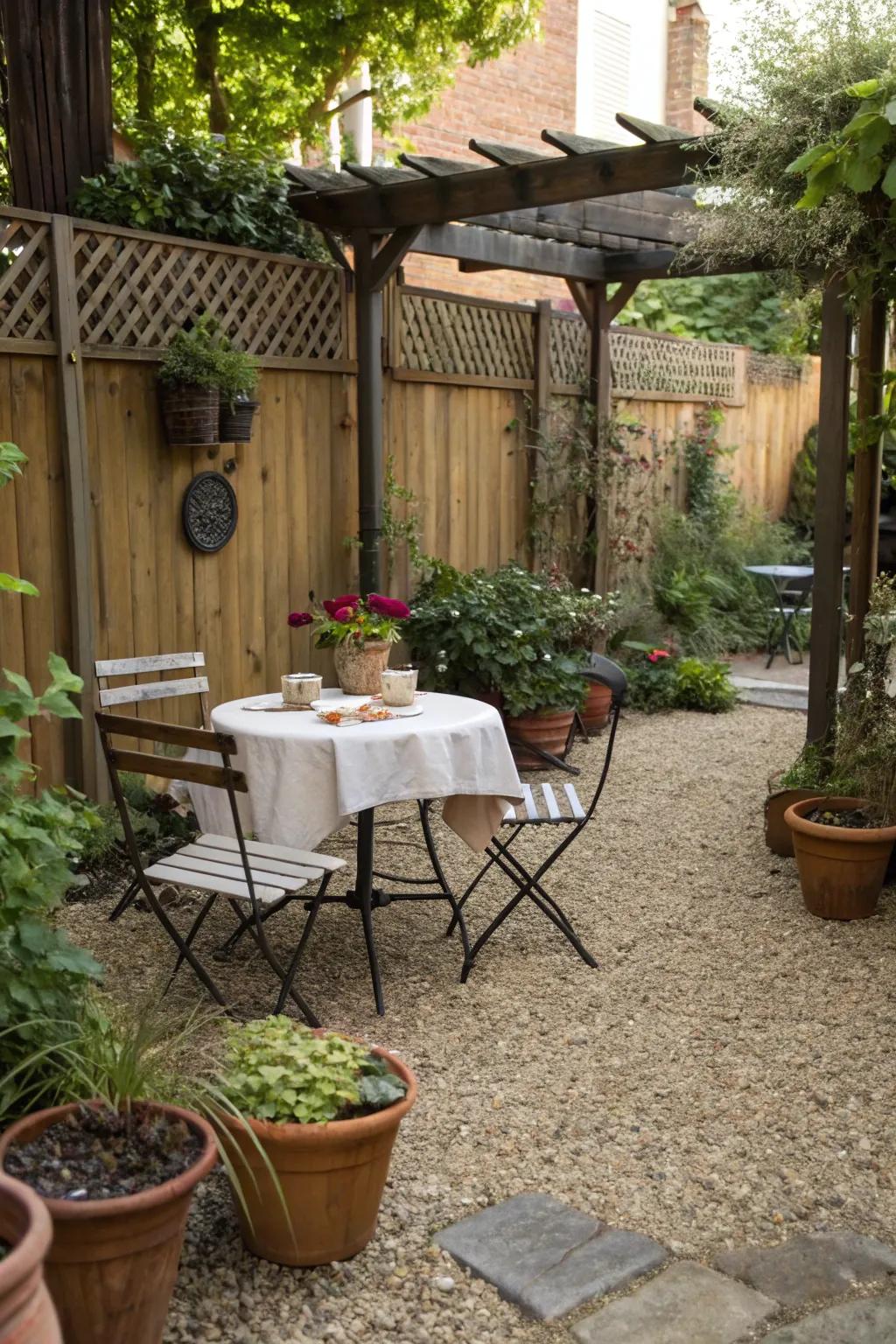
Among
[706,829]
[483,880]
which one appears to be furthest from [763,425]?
[483,880]

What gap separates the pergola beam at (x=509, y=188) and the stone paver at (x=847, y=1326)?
418cm

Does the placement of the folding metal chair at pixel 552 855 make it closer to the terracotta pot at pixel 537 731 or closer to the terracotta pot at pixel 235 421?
the terracotta pot at pixel 537 731

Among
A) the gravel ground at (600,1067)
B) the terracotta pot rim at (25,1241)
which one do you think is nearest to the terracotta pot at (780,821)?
the gravel ground at (600,1067)

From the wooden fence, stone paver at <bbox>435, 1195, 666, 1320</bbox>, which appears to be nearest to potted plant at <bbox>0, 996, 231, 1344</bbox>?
stone paver at <bbox>435, 1195, 666, 1320</bbox>

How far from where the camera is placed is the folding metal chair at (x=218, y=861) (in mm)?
3457

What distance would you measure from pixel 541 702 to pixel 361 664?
8.08ft

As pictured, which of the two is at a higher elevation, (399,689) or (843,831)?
(399,689)

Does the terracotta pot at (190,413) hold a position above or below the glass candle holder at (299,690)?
above

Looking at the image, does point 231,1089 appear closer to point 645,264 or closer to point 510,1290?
point 510,1290

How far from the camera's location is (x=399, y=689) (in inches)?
169

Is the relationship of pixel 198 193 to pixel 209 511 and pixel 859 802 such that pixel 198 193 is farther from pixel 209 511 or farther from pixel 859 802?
pixel 859 802

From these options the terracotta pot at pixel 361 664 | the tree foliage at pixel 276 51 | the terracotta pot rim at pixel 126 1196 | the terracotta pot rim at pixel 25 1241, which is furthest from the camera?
the tree foliage at pixel 276 51

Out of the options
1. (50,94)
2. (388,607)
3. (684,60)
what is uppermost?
(684,60)

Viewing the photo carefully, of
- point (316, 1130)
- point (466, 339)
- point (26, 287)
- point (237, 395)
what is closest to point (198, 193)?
point (237, 395)
